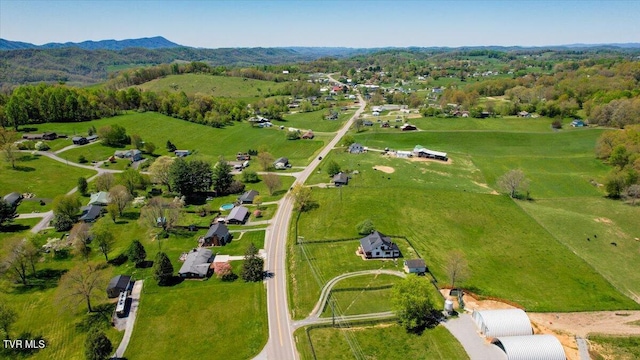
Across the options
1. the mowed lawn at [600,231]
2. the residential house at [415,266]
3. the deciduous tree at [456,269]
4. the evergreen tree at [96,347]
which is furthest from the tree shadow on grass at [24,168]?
the mowed lawn at [600,231]

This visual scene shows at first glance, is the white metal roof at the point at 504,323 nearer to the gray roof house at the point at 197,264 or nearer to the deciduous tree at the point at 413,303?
the deciduous tree at the point at 413,303

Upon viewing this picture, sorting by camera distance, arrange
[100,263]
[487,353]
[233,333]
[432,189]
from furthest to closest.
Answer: [432,189] → [100,263] → [233,333] → [487,353]

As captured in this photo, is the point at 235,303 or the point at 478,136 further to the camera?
the point at 478,136

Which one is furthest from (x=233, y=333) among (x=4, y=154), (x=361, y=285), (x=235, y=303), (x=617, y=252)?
(x=4, y=154)

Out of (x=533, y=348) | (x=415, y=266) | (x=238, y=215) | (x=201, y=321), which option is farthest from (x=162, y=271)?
(x=533, y=348)

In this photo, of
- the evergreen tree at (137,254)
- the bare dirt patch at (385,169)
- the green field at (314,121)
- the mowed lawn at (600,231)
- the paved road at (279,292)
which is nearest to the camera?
the paved road at (279,292)

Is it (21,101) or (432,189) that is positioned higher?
(21,101)

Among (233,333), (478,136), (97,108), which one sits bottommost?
(233,333)

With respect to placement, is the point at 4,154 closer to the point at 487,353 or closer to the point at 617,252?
the point at 487,353
